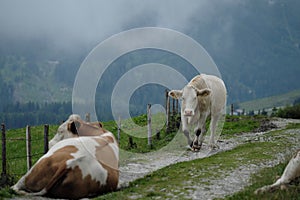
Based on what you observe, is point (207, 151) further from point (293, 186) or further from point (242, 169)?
point (293, 186)

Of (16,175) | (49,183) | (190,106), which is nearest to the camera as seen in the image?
(49,183)

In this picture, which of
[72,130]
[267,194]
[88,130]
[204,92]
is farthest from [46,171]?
[204,92]

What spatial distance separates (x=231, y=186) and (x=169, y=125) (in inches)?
547

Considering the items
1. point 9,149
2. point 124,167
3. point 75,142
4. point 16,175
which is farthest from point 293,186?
point 9,149

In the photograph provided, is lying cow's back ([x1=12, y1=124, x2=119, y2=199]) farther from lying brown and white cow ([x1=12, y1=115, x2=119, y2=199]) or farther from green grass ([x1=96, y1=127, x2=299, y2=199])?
green grass ([x1=96, y1=127, x2=299, y2=199])

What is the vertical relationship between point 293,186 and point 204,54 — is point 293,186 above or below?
below

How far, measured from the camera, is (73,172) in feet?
29.1

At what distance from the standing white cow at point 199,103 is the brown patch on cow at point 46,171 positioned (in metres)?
7.34

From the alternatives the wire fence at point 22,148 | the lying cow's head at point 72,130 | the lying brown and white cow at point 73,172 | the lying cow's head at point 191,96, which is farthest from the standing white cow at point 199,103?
the lying brown and white cow at point 73,172

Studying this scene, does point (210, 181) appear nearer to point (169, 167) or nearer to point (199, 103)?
point (169, 167)

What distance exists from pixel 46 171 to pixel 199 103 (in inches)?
353

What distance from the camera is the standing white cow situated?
16.2m

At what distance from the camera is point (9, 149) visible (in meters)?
20.7

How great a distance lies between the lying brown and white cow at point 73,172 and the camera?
891 centimetres
